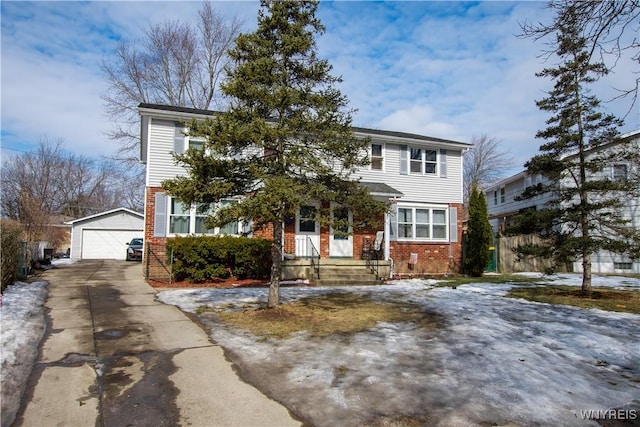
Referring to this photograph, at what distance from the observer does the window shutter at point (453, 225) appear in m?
17.7

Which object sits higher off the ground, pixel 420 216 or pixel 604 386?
pixel 420 216

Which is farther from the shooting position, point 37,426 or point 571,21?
point 571,21

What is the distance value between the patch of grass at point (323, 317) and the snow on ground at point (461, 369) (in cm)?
33

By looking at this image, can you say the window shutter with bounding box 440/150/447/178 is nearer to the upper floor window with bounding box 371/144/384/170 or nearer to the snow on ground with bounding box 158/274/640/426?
the upper floor window with bounding box 371/144/384/170

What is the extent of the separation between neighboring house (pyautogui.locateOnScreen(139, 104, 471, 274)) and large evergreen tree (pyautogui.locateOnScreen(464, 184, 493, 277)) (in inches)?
37.8

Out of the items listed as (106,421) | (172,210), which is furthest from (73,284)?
(106,421)

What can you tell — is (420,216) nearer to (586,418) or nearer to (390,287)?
(390,287)

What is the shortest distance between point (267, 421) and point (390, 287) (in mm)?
9233

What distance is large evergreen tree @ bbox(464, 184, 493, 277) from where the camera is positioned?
16328 millimetres

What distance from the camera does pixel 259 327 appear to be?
6.92 metres

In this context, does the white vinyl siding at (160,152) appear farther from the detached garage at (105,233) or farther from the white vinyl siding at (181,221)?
the detached garage at (105,233)

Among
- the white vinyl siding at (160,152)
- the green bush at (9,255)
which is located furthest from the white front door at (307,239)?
the green bush at (9,255)

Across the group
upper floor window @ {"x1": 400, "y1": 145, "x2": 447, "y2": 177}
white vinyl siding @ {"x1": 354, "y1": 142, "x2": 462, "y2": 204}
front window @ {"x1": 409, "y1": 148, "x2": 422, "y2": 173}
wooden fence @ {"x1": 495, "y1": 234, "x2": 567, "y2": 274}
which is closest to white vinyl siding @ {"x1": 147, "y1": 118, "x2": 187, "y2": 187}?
white vinyl siding @ {"x1": 354, "y1": 142, "x2": 462, "y2": 204}

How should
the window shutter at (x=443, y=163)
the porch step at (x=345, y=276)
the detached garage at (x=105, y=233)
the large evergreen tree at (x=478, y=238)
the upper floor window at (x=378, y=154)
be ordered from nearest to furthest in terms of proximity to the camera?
the porch step at (x=345, y=276) < the large evergreen tree at (x=478, y=238) < the upper floor window at (x=378, y=154) < the window shutter at (x=443, y=163) < the detached garage at (x=105, y=233)
